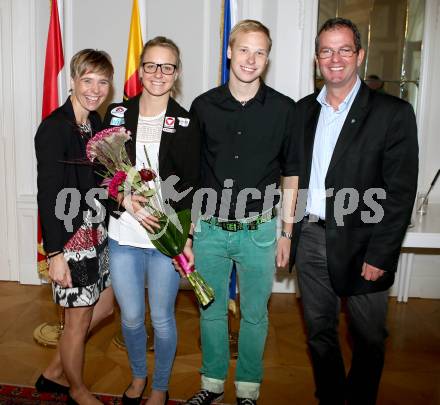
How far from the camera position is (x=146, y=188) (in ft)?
7.10

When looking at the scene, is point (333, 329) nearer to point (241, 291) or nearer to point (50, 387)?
point (241, 291)

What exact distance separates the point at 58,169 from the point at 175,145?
518mm

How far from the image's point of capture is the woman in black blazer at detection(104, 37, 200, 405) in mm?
2213

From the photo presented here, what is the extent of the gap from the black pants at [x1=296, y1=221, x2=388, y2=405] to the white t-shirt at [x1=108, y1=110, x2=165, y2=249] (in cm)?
77

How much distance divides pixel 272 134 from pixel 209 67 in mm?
1836

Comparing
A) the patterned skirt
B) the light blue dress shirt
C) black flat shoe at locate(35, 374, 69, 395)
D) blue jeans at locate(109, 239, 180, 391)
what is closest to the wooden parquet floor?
black flat shoe at locate(35, 374, 69, 395)

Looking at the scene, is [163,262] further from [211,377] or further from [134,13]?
[134,13]

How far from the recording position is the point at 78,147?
222cm

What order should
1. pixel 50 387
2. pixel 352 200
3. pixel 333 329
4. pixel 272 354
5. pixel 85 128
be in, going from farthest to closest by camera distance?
pixel 272 354
pixel 50 387
pixel 333 329
pixel 85 128
pixel 352 200

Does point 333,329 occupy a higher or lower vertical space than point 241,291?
lower

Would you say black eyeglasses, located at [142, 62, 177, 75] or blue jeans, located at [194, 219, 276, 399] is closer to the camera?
black eyeglasses, located at [142, 62, 177, 75]

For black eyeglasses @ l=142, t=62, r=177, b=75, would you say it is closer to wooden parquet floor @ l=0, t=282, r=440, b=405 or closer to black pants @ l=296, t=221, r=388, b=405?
black pants @ l=296, t=221, r=388, b=405

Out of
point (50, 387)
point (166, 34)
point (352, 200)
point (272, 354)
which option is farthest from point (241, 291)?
point (166, 34)

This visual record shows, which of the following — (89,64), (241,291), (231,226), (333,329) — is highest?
(89,64)
